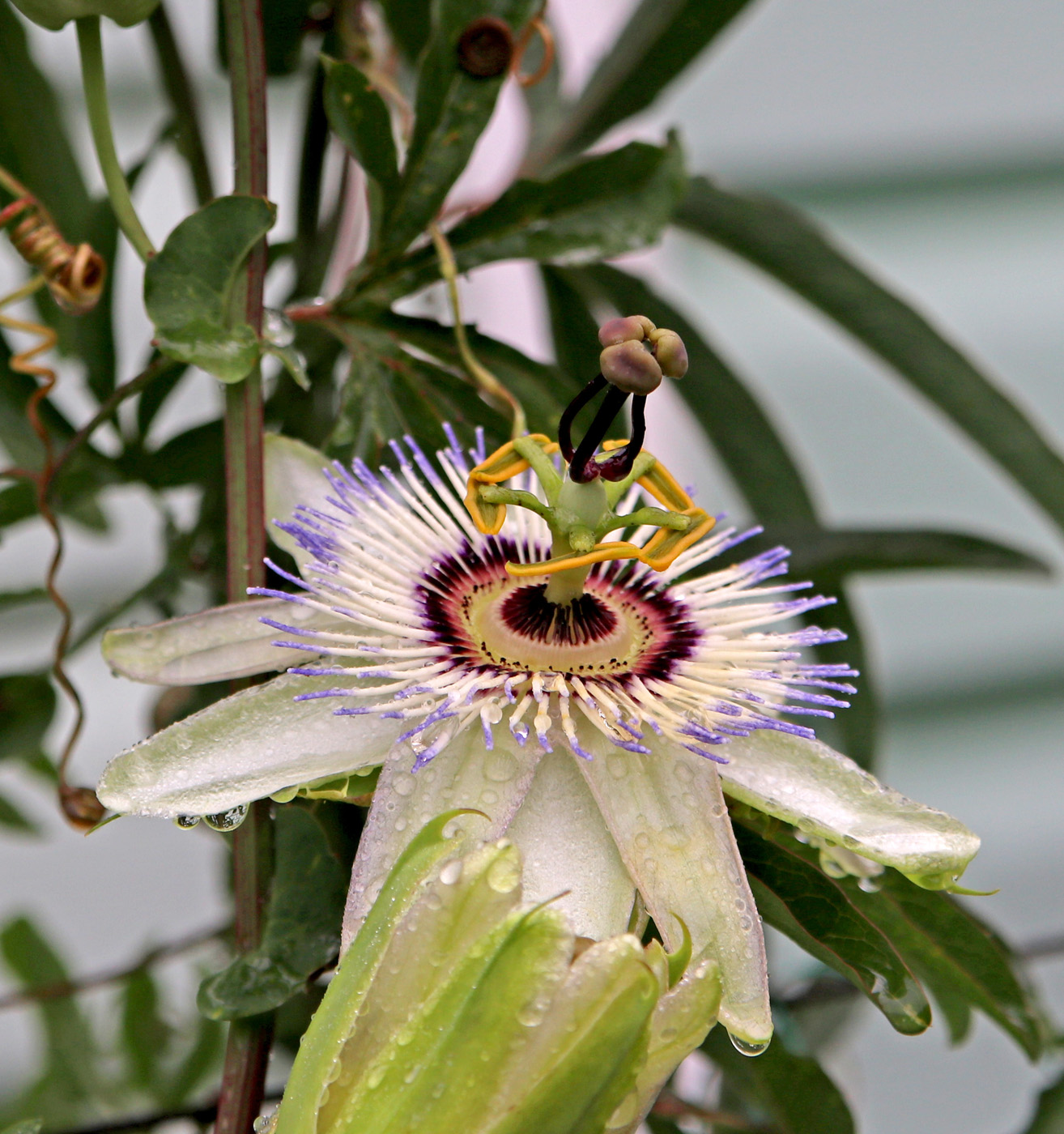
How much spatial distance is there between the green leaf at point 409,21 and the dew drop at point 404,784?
53 centimetres

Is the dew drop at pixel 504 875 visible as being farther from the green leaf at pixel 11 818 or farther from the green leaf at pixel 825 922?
the green leaf at pixel 11 818

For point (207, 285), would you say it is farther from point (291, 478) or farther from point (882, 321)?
point (882, 321)

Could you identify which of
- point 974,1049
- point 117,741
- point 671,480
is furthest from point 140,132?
point 974,1049

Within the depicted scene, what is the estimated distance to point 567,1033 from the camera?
29 centimetres

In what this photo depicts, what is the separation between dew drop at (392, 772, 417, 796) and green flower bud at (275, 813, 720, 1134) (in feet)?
0.19

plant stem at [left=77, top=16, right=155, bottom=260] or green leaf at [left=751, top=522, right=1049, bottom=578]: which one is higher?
plant stem at [left=77, top=16, right=155, bottom=260]

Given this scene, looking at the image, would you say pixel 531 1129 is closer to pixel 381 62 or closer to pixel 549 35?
pixel 549 35

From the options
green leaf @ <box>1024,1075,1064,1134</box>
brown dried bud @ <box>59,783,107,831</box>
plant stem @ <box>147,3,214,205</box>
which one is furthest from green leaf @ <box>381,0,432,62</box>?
green leaf @ <box>1024,1075,1064,1134</box>

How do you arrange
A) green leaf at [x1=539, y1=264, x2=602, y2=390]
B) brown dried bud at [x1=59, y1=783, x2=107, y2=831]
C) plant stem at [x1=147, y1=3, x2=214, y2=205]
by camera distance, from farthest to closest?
green leaf at [x1=539, y1=264, x2=602, y2=390]
plant stem at [x1=147, y1=3, x2=214, y2=205]
brown dried bud at [x1=59, y1=783, x2=107, y2=831]

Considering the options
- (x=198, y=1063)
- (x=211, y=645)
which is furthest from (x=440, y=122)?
(x=198, y=1063)

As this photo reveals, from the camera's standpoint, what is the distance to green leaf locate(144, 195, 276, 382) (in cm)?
43

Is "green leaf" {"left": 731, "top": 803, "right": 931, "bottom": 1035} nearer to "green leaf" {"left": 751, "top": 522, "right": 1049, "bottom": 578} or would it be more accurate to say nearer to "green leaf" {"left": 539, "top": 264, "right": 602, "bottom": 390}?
"green leaf" {"left": 751, "top": 522, "right": 1049, "bottom": 578}

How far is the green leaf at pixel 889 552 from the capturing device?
2.33 feet

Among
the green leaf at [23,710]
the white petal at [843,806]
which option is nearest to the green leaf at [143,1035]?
the green leaf at [23,710]
